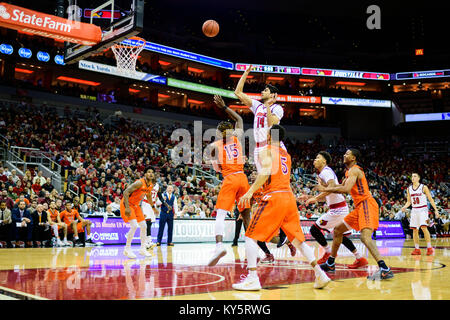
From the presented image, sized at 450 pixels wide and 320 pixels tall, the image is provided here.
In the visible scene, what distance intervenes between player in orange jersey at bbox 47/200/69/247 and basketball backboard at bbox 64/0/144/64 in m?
4.80

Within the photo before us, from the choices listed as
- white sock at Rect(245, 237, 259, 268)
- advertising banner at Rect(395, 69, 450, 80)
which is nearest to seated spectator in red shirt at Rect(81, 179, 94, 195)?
white sock at Rect(245, 237, 259, 268)

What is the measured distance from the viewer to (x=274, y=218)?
199 inches

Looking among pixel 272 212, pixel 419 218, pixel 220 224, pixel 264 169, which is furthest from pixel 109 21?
pixel 419 218

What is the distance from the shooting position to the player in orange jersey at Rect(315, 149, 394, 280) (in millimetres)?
6239

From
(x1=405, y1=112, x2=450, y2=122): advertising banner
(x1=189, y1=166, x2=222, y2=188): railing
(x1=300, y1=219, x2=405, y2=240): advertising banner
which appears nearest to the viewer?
(x1=300, y1=219, x2=405, y2=240): advertising banner

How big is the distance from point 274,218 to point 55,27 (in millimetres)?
9300

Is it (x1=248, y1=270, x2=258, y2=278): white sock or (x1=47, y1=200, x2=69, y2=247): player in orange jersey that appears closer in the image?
(x1=248, y1=270, x2=258, y2=278): white sock

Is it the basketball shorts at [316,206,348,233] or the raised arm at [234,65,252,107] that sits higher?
the raised arm at [234,65,252,107]

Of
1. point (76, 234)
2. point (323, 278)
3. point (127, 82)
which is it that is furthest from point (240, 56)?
point (323, 278)

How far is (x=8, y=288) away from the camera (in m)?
4.81

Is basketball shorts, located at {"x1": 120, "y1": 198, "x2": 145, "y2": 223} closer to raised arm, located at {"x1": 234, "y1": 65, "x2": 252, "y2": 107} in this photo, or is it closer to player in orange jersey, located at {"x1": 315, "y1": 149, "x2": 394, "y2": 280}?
raised arm, located at {"x1": 234, "y1": 65, "x2": 252, "y2": 107}

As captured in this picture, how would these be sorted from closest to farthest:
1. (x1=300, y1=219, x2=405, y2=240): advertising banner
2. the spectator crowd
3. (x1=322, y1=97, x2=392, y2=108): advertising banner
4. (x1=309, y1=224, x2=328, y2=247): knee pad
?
(x1=309, y1=224, x2=328, y2=247): knee pad, the spectator crowd, (x1=300, y1=219, x2=405, y2=240): advertising banner, (x1=322, y1=97, x2=392, y2=108): advertising banner

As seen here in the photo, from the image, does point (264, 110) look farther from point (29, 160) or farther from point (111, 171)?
point (29, 160)
